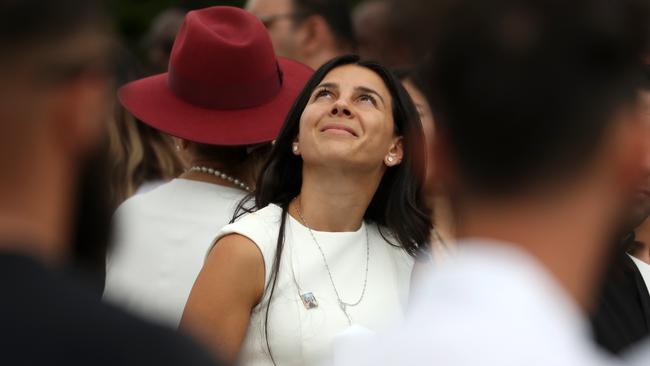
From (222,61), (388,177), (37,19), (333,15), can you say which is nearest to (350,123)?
(388,177)

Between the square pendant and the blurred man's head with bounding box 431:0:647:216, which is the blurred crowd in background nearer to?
the blurred man's head with bounding box 431:0:647:216

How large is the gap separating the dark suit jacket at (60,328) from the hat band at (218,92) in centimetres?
330

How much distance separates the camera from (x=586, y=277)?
5.46ft

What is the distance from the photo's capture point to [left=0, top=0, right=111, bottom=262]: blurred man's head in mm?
1423

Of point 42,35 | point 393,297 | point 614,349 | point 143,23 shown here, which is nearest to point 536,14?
point 42,35

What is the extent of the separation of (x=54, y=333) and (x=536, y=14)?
0.73 metres

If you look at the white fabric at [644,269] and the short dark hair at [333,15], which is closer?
the white fabric at [644,269]

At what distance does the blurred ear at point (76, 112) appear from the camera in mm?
1458

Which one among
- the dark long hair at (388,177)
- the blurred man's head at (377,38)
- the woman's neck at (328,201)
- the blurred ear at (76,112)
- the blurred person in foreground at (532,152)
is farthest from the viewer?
the blurred man's head at (377,38)

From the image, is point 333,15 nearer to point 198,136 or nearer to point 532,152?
point 198,136

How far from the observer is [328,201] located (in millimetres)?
4152

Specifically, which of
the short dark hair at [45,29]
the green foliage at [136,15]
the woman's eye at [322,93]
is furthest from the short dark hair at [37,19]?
the green foliage at [136,15]

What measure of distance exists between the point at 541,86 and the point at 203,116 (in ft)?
10.3

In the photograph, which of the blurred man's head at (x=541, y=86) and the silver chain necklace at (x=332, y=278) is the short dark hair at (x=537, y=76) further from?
the silver chain necklace at (x=332, y=278)
